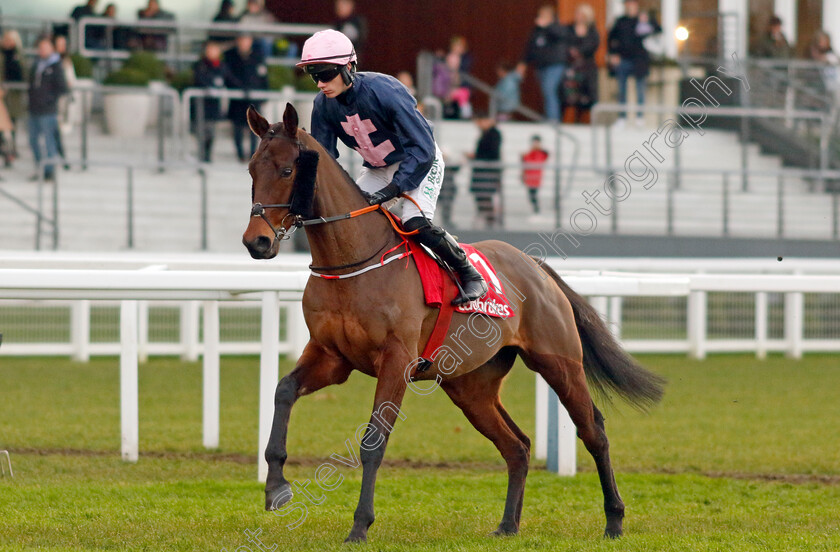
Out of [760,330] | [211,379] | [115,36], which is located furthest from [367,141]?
[115,36]

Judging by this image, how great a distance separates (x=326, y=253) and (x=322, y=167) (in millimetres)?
317

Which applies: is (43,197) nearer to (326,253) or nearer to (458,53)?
(458,53)

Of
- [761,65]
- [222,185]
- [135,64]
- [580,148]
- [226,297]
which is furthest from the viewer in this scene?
[761,65]

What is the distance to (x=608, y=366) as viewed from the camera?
5434 mm

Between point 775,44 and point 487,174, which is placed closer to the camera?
point 487,174

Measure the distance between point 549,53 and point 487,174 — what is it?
2.83 meters

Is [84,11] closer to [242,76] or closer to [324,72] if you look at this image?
[242,76]

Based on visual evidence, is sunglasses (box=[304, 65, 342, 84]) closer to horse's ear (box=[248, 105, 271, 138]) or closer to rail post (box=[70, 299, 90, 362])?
horse's ear (box=[248, 105, 271, 138])

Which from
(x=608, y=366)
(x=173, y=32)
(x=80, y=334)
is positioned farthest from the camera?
(x=173, y=32)

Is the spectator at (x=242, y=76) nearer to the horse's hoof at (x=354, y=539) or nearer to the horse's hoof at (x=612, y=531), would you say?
the horse's hoof at (x=612, y=531)

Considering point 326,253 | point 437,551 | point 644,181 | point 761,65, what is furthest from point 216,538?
point 761,65

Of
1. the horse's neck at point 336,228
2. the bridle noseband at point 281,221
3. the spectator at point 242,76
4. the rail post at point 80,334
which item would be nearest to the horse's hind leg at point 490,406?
the horse's neck at point 336,228

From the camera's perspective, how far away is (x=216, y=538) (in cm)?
460

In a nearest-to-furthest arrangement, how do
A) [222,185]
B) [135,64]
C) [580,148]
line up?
[222,185] < [135,64] < [580,148]
